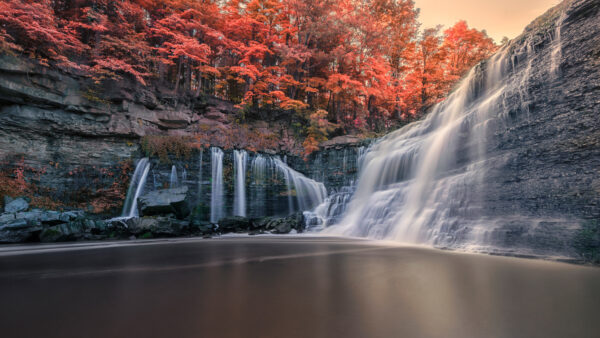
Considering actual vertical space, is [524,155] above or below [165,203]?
above

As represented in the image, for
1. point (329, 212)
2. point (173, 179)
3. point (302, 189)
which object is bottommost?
point (329, 212)

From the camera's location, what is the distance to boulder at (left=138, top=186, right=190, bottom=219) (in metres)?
8.52

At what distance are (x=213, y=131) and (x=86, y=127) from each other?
5996mm

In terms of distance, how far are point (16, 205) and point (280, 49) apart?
13.4m

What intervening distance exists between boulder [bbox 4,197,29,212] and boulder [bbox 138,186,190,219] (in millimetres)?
3380

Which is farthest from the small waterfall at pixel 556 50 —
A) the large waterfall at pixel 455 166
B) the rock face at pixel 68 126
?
the rock face at pixel 68 126

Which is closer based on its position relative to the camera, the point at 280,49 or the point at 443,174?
the point at 443,174

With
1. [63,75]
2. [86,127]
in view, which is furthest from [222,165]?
[63,75]

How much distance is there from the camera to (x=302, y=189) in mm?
11859

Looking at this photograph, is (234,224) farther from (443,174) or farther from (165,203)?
(443,174)

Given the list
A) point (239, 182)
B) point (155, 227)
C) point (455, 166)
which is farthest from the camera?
point (239, 182)

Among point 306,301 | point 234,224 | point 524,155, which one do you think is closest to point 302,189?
point 234,224

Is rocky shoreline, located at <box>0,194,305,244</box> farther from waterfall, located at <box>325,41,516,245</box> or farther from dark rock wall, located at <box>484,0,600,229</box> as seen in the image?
dark rock wall, located at <box>484,0,600,229</box>

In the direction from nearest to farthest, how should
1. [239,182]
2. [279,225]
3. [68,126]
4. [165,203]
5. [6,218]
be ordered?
[6,218] → [165,203] → [279,225] → [68,126] → [239,182]
